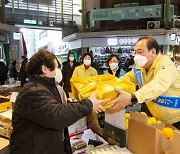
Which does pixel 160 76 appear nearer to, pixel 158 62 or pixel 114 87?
pixel 158 62

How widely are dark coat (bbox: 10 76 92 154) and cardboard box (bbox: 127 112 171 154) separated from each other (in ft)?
1.15

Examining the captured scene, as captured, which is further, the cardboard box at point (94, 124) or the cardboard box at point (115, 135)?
the cardboard box at point (94, 124)

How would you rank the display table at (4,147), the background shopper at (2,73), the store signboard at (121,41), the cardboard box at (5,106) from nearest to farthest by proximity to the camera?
the display table at (4,147), the cardboard box at (5,106), the background shopper at (2,73), the store signboard at (121,41)

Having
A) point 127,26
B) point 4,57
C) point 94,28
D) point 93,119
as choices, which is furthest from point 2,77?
point 93,119

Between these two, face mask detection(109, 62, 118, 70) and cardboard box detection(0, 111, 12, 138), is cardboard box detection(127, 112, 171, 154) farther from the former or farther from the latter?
face mask detection(109, 62, 118, 70)

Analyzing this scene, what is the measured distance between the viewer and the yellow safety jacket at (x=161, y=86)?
1.88 meters

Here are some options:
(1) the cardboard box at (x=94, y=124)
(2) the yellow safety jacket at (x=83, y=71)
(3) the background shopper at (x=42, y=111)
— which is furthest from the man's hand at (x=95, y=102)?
(2) the yellow safety jacket at (x=83, y=71)

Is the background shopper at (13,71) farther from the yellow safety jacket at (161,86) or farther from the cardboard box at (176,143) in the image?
the cardboard box at (176,143)

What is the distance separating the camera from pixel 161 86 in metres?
1.92

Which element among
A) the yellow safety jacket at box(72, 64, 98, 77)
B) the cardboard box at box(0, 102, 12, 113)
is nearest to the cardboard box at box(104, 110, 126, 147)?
the cardboard box at box(0, 102, 12, 113)

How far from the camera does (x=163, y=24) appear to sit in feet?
40.0

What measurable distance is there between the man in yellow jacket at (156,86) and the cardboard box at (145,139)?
171 mm

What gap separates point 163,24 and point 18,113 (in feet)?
37.4

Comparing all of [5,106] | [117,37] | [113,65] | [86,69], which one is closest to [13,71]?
[117,37]
